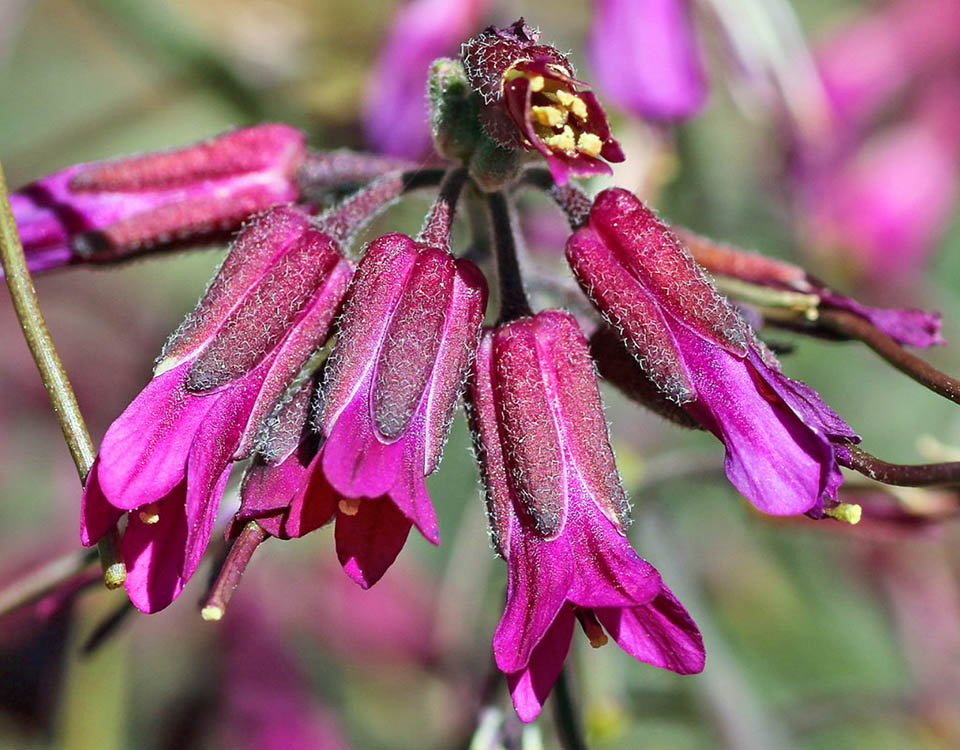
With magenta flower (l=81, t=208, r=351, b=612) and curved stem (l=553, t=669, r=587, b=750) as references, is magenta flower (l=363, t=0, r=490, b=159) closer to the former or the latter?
magenta flower (l=81, t=208, r=351, b=612)

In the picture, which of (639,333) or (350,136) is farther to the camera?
(350,136)

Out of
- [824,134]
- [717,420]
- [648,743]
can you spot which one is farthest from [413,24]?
[648,743]

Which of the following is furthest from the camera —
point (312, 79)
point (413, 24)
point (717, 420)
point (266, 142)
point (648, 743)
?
point (648, 743)

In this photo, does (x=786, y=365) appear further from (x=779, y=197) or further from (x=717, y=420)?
(x=717, y=420)

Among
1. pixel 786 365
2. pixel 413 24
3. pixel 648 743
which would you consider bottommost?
pixel 648 743

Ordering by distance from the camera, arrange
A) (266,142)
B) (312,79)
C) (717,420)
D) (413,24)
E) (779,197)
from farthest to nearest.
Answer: (779,197) < (312,79) < (413,24) < (266,142) < (717,420)

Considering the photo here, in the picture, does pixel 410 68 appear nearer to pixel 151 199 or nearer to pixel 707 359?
pixel 151 199

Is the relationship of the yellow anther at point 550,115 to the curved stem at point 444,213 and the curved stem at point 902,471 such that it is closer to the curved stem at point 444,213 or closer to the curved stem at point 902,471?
the curved stem at point 444,213
